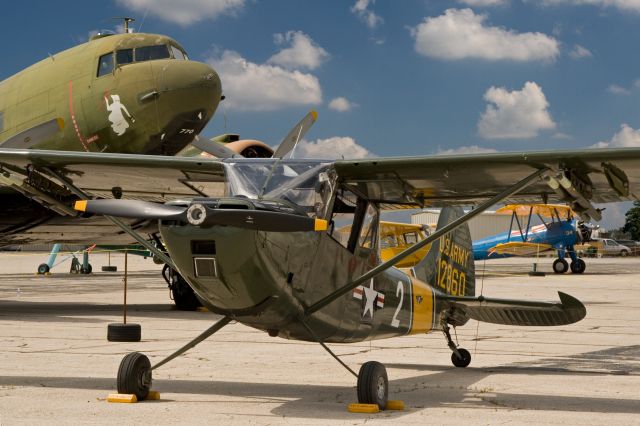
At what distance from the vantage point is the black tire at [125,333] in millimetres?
13375

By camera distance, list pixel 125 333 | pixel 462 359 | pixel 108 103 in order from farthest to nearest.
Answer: pixel 108 103 → pixel 125 333 → pixel 462 359

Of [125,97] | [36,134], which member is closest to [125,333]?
[36,134]

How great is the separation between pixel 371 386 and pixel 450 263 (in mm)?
3959

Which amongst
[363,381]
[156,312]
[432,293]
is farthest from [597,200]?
[156,312]

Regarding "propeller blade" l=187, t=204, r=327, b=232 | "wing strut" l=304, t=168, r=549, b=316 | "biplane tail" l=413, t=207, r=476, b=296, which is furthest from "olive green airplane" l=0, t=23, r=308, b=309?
"propeller blade" l=187, t=204, r=327, b=232

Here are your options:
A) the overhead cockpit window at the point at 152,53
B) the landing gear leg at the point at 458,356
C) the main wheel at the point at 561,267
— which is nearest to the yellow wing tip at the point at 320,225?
the landing gear leg at the point at 458,356

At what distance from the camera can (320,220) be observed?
664cm

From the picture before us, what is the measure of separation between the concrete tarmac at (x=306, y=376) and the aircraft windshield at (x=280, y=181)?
1.81m

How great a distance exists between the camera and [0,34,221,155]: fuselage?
1606cm

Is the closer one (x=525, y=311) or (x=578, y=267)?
(x=525, y=311)

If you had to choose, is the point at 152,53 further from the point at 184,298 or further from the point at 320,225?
the point at 320,225

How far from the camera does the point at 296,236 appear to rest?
7.11 m

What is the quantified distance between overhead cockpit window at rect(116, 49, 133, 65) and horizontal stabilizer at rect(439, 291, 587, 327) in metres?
9.14

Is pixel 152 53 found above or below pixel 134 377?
above
